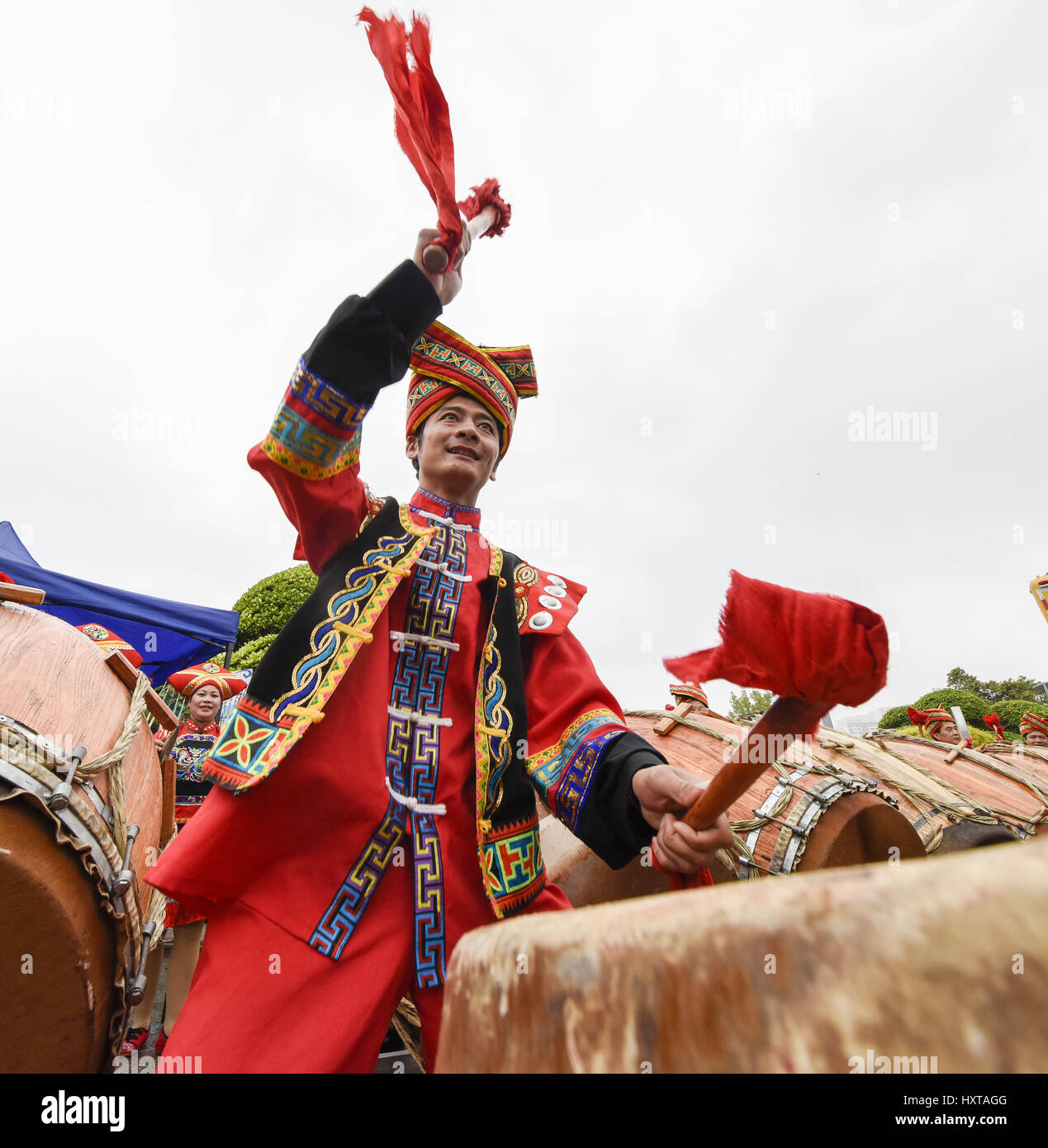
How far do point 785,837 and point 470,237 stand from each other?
2.29 metres

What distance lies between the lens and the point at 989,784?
4.71 metres

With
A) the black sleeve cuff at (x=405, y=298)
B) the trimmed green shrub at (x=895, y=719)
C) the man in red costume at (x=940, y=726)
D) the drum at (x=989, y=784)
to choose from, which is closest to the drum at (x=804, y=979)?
the black sleeve cuff at (x=405, y=298)

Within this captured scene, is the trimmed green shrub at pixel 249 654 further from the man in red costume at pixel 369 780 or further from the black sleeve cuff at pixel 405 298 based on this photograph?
the black sleeve cuff at pixel 405 298

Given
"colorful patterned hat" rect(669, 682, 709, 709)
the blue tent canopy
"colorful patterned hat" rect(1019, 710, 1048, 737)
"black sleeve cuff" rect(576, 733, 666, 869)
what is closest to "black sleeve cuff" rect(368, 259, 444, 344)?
"black sleeve cuff" rect(576, 733, 666, 869)

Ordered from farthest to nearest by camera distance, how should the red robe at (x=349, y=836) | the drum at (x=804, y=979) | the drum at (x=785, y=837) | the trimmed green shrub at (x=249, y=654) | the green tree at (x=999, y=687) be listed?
1. the green tree at (x=999, y=687)
2. the trimmed green shrub at (x=249, y=654)
3. the drum at (x=785, y=837)
4. the red robe at (x=349, y=836)
5. the drum at (x=804, y=979)

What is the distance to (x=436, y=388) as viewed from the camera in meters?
2.12

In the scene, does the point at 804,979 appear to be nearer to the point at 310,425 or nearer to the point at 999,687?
the point at 310,425

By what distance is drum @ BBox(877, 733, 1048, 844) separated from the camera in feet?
13.2

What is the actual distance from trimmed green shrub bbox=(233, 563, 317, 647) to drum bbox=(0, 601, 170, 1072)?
39.9ft

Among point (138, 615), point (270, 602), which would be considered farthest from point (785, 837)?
point (270, 602)

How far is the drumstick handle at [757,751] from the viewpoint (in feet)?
3.30

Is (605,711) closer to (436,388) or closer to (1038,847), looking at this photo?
(436,388)

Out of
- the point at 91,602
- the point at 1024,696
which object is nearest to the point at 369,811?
the point at 91,602

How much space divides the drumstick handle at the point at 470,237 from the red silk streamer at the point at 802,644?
3.43 ft
